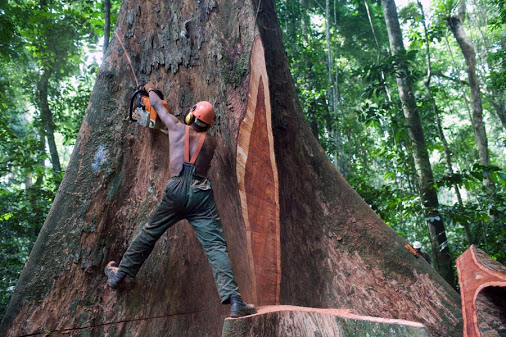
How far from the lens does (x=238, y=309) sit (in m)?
2.82

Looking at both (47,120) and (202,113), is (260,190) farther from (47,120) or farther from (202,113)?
(47,120)

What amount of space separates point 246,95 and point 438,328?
268 cm

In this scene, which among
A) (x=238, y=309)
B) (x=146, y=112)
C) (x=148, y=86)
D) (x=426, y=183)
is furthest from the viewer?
(x=426, y=183)

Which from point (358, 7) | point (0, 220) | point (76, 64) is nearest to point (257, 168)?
point (0, 220)

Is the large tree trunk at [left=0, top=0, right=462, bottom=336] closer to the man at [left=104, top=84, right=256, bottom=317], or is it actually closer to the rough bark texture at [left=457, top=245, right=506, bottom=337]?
the man at [left=104, top=84, right=256, bottom=317]

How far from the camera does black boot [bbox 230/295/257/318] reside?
2800 millimetres

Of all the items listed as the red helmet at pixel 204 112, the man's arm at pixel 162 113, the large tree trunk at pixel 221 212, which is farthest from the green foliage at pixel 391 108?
the man's arm at pixel 162 113

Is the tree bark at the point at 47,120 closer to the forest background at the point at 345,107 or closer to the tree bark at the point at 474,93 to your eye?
the forest background at the point at 345,107

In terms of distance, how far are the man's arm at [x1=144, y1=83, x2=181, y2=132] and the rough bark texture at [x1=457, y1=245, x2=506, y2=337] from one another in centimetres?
269

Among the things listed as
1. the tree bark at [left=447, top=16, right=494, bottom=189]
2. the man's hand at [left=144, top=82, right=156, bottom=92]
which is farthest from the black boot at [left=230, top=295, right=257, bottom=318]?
the tree bark at [left=447, top=16, right=494, bottom=189]

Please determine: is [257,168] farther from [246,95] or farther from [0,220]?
[0,220]

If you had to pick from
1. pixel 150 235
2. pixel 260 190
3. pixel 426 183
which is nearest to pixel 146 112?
pixel 150 235

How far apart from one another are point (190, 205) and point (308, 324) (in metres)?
1.26

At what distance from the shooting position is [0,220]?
22.9 feet
